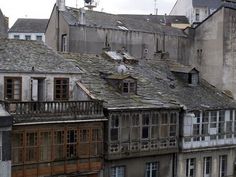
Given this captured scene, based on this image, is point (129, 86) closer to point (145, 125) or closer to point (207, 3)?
point (145, 125)

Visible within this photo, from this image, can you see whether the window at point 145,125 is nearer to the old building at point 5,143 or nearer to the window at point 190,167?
the window at point 190,167

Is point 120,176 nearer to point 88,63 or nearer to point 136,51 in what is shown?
point 88,63

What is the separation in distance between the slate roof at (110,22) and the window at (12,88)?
66.5ft

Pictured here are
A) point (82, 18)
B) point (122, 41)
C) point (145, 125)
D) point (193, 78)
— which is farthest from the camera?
point (122, 41)

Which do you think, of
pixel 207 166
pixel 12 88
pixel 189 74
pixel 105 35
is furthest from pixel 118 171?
pixel 105 35

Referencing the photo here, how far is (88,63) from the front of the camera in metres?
43.3

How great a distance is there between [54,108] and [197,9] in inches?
2315

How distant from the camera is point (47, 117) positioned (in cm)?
3438

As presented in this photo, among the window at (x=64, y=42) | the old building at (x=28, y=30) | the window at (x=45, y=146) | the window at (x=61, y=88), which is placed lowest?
the window at (x=45, y=146)

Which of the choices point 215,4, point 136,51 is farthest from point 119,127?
point 215,4

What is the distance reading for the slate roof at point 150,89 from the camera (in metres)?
39.0

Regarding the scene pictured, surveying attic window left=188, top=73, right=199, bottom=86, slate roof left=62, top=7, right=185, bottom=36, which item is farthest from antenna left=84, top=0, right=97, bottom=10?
attic window left=188, top=73, right=199, bottom=86

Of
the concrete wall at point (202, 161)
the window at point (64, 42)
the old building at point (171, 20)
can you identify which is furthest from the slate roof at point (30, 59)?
the old building at point (171, 20)

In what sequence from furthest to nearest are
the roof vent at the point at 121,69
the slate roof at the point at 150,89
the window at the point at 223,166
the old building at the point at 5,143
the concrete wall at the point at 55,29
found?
the concrete wall at the point at 55,29, the window at the point at 223,166, the roof vent at the point at 121,69, the slate roof at the point at 150,89, the old building at the point at 5,143
